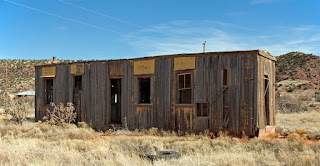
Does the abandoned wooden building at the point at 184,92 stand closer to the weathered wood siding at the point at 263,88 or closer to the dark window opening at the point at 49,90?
the weathered wood siding at the point at 263,88

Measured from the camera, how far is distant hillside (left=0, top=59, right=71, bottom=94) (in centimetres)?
5466

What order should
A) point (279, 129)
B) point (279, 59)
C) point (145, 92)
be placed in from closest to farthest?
point (279, 129) → point (145, 92) → point (279, 59)

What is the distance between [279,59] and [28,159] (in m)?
56.5

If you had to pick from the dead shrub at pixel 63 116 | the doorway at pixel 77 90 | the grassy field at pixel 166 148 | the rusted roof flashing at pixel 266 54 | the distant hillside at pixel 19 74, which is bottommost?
the grassy field at pixel 166 148

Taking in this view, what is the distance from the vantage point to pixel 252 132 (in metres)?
10.8

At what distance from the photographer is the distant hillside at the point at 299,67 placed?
4848 cm

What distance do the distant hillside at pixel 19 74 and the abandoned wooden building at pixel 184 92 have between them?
134 ft

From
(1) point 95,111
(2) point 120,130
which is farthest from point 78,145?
A: (1) point 95,111

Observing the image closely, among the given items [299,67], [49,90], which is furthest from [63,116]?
[299,67]

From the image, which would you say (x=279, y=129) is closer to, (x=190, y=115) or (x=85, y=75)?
(x=190, y=115)

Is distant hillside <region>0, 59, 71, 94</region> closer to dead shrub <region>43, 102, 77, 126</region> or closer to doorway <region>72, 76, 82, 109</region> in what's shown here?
doorway <region>72, 76, 82, 109</region>

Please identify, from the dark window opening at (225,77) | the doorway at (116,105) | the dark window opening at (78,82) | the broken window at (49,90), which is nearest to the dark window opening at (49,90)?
the broken window at (49,90)

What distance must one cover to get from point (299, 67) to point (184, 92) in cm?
4225

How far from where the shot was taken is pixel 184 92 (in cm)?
1523
